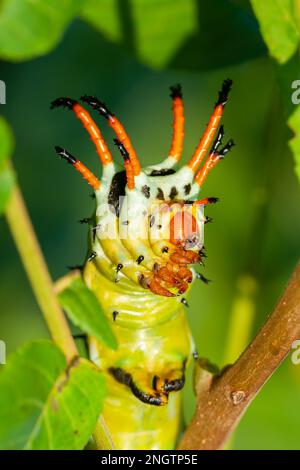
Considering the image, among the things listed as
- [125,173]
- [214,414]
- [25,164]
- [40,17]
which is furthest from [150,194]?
[25,164]

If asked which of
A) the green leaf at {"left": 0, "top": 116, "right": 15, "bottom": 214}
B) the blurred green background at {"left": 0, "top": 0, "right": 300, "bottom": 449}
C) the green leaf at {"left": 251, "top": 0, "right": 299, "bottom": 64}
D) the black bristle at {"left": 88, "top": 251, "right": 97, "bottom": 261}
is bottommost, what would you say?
the blurred green background at {"left": 0, "top": 0, "right": 300, "bottom": 449}

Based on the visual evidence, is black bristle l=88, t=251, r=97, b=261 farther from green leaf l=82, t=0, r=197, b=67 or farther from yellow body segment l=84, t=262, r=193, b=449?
green leaf l=82, t=0, r=197, b=67

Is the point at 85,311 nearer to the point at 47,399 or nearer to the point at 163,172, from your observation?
the point at 47,399

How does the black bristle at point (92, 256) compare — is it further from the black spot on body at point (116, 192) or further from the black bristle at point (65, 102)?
the black bristle at point (65, 102)

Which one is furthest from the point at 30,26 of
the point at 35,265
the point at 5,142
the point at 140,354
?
the point at 140,354

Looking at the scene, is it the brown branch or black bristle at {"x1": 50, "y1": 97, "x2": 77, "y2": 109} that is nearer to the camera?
the brown branch

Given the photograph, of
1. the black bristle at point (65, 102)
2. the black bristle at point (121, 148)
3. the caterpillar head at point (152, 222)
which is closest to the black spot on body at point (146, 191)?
the caterpillar head at point (152, 222)

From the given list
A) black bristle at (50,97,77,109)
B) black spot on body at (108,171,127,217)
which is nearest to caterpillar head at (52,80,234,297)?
black spot on body at (108,171,127,217)
